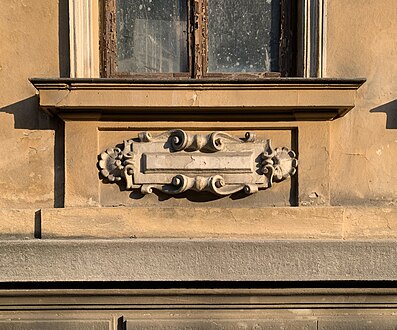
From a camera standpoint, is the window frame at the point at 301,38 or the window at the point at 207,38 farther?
the window at the point at 207,38

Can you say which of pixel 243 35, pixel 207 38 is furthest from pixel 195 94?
pixel 243 35

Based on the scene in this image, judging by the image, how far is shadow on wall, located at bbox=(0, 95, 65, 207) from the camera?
3092 millimetres

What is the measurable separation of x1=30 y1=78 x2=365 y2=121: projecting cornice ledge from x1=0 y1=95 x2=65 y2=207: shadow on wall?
0.14 m

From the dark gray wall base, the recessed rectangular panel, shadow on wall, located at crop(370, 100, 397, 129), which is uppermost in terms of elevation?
shadow on wall, located at crop(370, 100, 397, 129)

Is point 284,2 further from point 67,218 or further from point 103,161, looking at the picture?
point 67,218

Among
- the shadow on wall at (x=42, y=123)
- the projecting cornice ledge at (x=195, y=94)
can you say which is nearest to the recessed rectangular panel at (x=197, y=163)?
the projecting cornice ledge at (x=195, y=94)

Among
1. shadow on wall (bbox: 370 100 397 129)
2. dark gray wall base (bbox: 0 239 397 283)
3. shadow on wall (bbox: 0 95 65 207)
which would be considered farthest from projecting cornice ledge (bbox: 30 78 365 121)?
dark gray wall base (bbox: 0 239 397 283)

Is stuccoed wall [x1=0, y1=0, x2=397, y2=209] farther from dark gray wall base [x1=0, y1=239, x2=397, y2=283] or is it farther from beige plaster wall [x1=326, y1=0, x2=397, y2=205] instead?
dark gray wall base [x1=0, y1=239, x2=397, y2=283]

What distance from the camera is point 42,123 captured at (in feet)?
10.2

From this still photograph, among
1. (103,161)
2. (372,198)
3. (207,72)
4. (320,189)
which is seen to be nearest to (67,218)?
(103,161)

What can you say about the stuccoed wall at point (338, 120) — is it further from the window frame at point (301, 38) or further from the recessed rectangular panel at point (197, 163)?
the recessed rectangular panel at point (197, 163)

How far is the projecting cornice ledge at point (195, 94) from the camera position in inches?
115

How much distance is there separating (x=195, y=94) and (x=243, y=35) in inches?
24.6

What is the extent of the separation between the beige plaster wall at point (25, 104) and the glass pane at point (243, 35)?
1001mm
